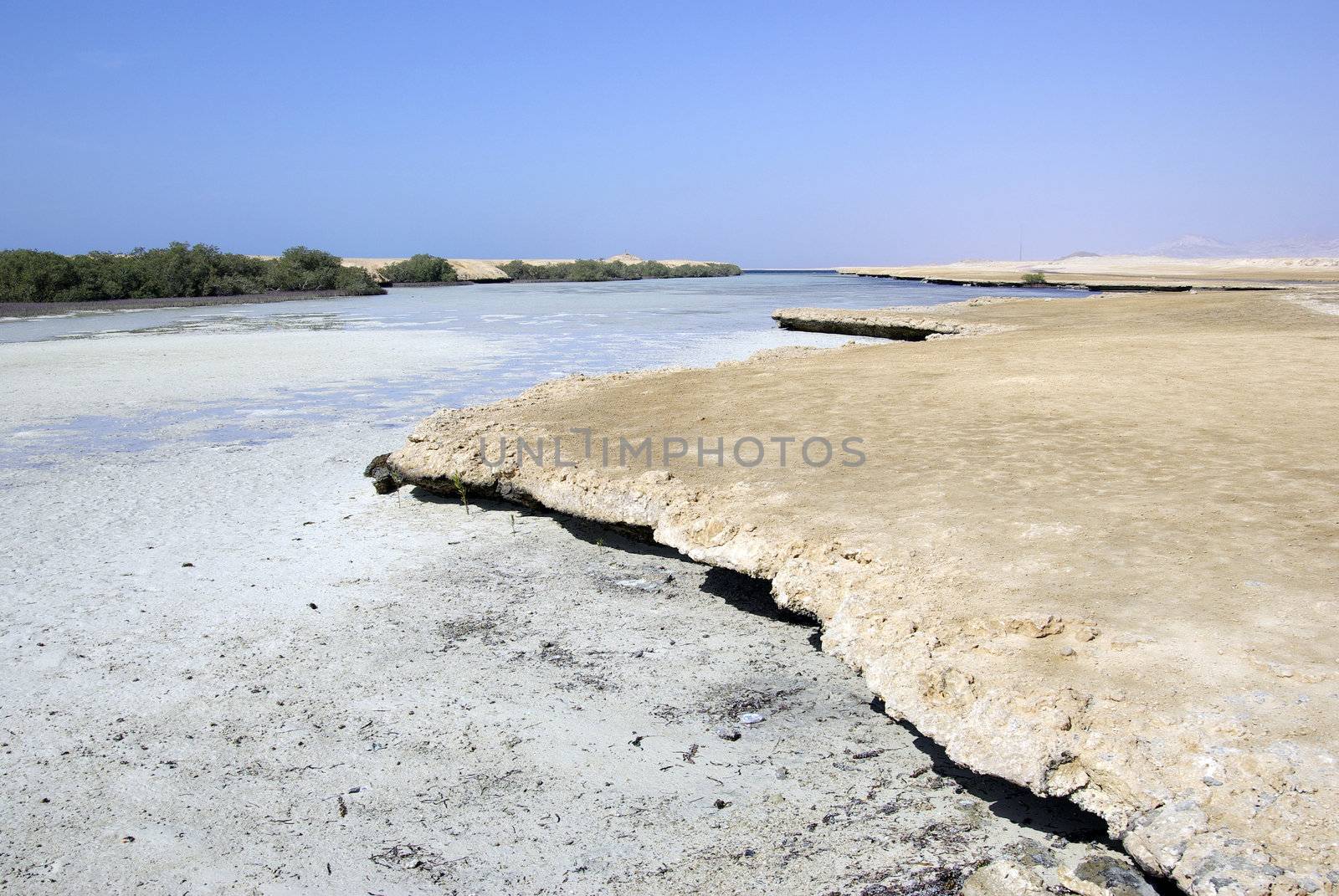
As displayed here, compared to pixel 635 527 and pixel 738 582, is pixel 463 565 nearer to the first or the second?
pixel 635 527

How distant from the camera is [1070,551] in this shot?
4008 millimetres

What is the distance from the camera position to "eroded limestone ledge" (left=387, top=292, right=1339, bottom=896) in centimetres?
257

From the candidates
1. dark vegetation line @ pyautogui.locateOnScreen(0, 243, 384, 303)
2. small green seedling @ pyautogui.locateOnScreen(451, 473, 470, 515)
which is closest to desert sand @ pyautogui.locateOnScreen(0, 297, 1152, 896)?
small green seedling @ pyautogui.locateOnScreen(451, 473, 470, 515)

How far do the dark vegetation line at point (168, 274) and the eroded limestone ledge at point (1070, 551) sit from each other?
125 ft

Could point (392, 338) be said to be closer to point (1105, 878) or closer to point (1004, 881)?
point (1004, 881)

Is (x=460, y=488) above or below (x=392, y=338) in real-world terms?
below

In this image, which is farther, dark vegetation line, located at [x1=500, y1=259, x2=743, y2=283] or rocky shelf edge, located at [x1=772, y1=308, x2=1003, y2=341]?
dark vegetation line, located at [x1=500, y1=259, x2=743, y2=283]

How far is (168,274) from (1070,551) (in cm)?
4753

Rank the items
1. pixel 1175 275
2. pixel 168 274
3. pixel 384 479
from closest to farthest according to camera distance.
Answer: pixel 384 479
pixel 168 274
pixel 1175 275

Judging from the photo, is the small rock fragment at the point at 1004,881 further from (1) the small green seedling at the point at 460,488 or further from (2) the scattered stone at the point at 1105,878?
(1) the small green seedling at the point at 460,488

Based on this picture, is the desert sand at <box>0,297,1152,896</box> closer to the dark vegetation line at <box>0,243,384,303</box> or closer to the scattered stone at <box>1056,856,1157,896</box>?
the scattered stone at <box>1056,856,1157,896</box>

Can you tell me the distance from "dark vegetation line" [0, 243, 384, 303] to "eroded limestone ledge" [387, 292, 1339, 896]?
3797cm

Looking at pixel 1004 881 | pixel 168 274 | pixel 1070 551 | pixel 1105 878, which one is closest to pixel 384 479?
pixel 1070 551

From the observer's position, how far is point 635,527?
5.66 meters
